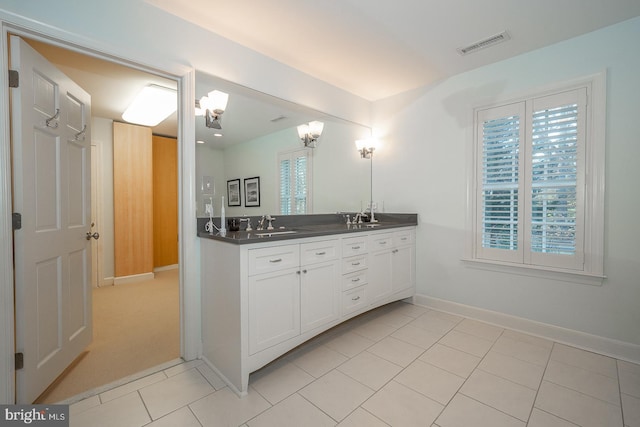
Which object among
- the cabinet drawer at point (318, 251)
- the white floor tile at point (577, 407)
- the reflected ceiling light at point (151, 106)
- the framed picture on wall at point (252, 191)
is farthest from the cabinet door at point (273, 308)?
the reflected ceiling light at point (151, 106)

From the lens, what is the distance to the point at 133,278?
4.30m

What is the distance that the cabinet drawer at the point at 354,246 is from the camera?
7.95ft

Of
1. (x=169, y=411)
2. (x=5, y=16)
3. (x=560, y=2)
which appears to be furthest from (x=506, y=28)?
(x=169, y=411)

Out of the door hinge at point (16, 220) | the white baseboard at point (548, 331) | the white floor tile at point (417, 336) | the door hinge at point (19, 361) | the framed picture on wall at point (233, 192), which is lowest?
the white floor tile at point (417, 336)

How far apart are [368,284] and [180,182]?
1.86 m

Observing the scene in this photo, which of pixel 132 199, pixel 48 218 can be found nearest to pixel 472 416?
pixel 48 218

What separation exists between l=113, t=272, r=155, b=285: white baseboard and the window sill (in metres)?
4.56

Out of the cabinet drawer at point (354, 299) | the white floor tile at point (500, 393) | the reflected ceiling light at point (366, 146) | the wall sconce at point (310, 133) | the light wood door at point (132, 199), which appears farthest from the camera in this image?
the light wood door at point (132, 199)

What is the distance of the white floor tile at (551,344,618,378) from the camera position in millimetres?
1990

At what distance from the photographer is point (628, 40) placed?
6.93 ft

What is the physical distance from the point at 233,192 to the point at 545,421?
8.46ft

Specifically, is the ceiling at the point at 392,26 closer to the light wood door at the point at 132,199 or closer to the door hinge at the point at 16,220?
the door hinge at the point at 16,220

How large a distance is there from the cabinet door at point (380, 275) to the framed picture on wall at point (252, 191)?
4.10 feet

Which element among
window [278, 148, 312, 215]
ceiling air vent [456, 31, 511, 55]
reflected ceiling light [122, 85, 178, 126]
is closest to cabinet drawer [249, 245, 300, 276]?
window [278, 148, 312, 215]
